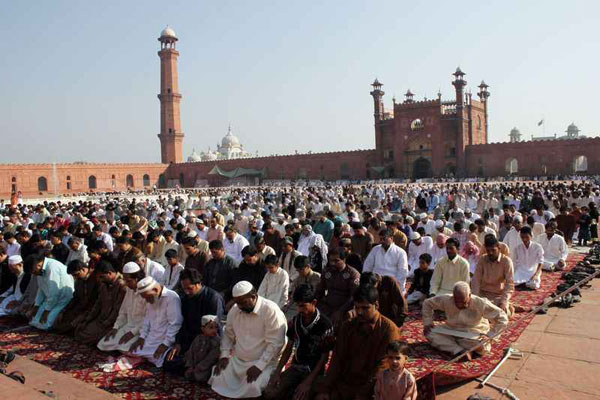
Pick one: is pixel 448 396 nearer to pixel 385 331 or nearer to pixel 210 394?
pixel 385 331

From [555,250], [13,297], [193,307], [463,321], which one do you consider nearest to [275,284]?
[193,307]

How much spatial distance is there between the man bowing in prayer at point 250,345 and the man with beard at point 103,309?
175 cm

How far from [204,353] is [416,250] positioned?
167 inches

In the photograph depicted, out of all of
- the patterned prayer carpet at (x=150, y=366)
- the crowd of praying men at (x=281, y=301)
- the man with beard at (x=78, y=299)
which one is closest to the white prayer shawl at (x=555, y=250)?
the crowd of praying men at (x=281, y=301)

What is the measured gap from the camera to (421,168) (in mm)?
41469

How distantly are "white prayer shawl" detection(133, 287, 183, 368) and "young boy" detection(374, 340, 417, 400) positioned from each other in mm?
2101

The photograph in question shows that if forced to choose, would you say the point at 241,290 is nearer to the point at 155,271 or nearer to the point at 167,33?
the point at 155,271

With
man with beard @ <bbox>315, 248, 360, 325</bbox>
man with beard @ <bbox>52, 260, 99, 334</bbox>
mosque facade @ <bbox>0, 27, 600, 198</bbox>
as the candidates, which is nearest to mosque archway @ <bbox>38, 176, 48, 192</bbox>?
mosque facade @ <bbox>0, 27, 600, 198</bbox>

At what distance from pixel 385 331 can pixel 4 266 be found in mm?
5713

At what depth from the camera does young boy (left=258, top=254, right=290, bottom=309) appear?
5.10m

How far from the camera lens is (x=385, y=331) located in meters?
3.30

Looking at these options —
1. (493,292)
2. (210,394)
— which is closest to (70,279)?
(210,394)

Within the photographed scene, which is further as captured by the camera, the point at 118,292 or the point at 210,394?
the point at 118,292

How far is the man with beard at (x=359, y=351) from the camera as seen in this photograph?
3307mm
